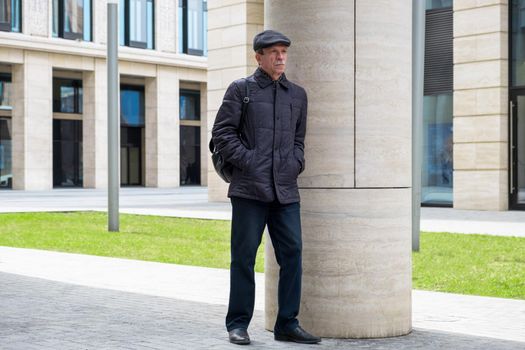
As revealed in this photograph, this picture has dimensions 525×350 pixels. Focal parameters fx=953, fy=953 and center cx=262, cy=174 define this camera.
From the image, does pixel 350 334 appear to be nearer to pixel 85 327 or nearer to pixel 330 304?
pixel 330 304

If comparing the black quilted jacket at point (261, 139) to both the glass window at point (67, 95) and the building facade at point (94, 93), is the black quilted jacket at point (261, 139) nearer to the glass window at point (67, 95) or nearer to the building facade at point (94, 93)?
the building facade at point (94, 93)

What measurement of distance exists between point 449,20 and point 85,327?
1993 centimetres

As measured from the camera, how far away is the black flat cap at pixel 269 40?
21.0 feet

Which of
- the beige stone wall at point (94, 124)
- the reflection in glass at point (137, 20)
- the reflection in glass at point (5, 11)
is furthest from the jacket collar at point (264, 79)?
the reflection in glass at point (137, 20)

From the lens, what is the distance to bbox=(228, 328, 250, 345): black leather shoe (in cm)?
650

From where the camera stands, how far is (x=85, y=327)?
7246mm

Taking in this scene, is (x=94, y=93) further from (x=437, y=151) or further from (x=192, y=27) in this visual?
(x=437, y=151)

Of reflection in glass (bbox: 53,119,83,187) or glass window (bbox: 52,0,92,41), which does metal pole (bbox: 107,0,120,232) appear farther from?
reflection in glass (bbox: 53,119,83,187)

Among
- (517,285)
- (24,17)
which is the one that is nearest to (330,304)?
(517,285)

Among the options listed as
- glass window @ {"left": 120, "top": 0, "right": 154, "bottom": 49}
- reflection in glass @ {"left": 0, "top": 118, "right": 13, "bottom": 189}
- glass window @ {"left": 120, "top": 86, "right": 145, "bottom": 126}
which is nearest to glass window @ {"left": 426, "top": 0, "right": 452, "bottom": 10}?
glass window @ {"left": 120, "top": 0, "right": 154, "bottom": 49}

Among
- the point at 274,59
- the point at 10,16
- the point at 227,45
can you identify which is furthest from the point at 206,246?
the point at 10,16

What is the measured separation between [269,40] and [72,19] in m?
43.4

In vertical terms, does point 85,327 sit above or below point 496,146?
below

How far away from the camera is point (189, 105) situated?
5544 centimetres
